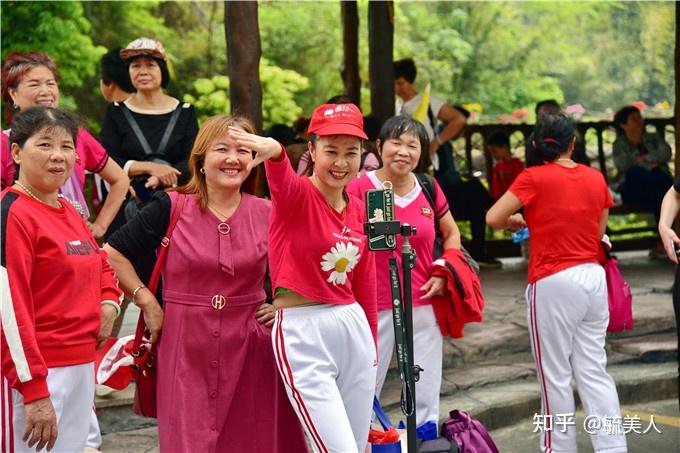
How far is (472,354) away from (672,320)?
1.85m

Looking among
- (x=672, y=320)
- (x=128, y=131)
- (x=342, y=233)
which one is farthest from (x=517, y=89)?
(x=342, y=233)

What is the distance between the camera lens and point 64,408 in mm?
3941

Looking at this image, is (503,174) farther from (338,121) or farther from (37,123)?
(37,123)

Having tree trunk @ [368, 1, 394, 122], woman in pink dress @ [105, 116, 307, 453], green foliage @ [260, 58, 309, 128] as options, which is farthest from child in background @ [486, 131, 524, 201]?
green foliage @ [260, 58, 309, 128]

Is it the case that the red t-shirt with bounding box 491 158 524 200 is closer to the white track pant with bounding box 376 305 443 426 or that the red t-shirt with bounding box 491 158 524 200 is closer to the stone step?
the stone step

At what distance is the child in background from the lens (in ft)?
40.1

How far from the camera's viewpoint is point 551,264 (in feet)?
19.1

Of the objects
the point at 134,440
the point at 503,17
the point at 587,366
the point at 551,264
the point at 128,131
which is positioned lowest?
the point at 134,440

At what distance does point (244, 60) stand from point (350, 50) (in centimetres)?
530

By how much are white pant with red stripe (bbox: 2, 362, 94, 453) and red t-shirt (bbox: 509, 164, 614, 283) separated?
2708mm

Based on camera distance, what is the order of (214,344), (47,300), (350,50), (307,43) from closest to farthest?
(47,300)
(214,344)
(350,50)
(307,43)

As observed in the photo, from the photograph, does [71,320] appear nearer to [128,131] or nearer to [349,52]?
[128,131]

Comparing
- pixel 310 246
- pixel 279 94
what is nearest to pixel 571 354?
pixel 310 246

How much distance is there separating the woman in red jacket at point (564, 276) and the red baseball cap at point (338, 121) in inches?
68.3
